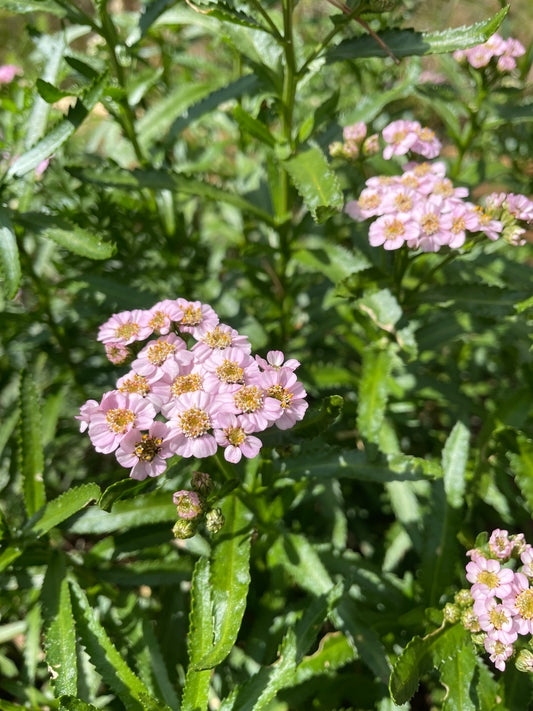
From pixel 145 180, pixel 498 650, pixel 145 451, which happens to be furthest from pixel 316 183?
pixel 498 650

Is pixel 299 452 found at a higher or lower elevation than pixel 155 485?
lower

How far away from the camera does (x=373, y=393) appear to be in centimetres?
202

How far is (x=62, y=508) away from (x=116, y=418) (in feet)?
1.52

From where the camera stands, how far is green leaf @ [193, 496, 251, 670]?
1.45 meters

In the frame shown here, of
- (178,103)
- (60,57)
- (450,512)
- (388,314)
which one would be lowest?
(450,512)

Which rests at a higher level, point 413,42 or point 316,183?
point 413,42

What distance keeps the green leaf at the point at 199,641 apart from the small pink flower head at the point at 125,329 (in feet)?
2.34

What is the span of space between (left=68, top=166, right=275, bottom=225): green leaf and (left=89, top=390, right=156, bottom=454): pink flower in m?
0.90

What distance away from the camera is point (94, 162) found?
2.82 metres

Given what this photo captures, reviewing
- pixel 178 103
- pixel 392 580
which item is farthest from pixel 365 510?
pixel 178 103

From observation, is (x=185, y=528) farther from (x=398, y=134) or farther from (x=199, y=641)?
(x=398, y=134)

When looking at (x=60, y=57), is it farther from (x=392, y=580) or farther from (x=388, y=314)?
(x=392, y=580)

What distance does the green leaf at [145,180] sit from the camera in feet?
6.54

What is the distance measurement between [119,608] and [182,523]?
32.2 inches
